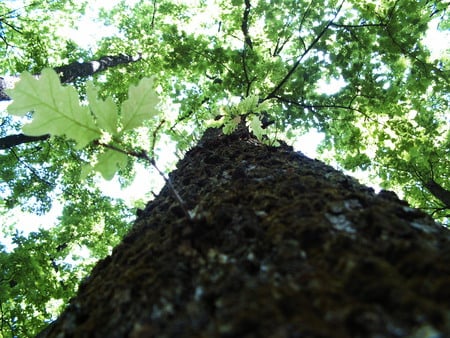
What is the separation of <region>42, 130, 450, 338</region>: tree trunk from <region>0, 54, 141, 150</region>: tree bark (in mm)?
5296

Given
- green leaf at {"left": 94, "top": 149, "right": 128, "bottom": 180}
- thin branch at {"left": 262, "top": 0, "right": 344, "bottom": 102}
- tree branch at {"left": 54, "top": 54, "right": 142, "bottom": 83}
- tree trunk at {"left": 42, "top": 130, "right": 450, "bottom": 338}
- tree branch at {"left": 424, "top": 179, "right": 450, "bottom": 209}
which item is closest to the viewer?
tree trunk at {"left": 42, "top": 130, "right": 450, "bottom": 338}

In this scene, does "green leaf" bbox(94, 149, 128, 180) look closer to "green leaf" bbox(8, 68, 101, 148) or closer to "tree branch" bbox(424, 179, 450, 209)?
"green leaf" bbox(8, 68, 101, 148)

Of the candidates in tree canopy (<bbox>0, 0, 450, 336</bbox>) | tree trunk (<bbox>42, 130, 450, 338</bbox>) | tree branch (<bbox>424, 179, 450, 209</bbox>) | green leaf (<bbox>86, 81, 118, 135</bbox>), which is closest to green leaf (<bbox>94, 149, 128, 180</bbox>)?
green leaf (<bbox>86, 81, 118, 135</bbox>)

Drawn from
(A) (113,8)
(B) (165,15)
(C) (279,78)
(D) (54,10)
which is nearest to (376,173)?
(C) (279,78)

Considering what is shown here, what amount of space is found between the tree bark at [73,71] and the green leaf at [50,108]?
4.89 metres

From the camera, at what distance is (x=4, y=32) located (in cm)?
926

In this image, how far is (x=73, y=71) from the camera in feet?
24.5

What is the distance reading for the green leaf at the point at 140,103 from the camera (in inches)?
52.1

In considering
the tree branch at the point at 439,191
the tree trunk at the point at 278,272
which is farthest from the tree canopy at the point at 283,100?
the tree trunk at the point at 278,272

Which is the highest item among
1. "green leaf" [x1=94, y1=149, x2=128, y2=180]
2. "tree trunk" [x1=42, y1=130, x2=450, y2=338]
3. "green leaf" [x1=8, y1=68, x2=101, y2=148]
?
"green leaf" [x1=8, y1=68, x2=101, y2=148]

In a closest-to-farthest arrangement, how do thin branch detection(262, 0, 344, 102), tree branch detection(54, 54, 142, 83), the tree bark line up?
thin branch detection(262, 0, 344, 102) → the tree bark → tree branch detection(54, 54, 142, 83)

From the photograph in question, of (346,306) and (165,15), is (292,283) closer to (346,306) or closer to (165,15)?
(346,306)

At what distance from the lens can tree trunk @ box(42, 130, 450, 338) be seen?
0.73 m

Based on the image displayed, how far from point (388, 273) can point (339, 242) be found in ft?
0.63
